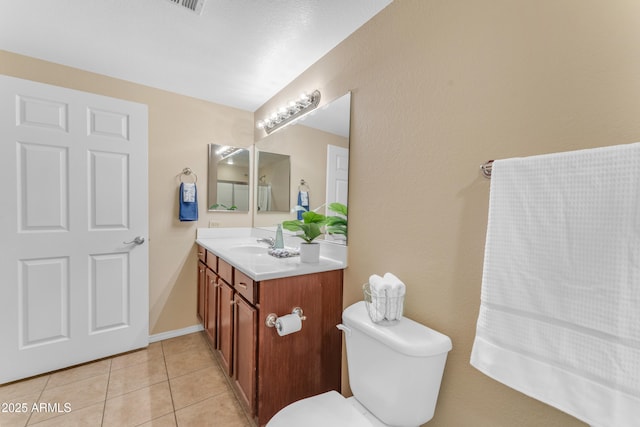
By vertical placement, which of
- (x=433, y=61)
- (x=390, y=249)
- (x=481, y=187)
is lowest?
(x=390, y=249)

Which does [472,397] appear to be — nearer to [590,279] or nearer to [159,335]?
[590,279]

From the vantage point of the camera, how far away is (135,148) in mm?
2023

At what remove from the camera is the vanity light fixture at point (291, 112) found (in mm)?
1786

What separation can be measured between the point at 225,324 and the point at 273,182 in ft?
4.03

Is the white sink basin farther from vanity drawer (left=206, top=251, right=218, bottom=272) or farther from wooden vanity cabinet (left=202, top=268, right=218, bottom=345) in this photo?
wooden vanity cabinet (left=202, top=268, right=218, bottom=345)

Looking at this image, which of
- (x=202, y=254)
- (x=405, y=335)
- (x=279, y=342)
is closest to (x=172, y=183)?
(x=202, y=254)

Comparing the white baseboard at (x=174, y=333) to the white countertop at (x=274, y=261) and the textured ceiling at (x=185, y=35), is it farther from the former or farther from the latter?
the textured ceiling at (x=185, y=35)

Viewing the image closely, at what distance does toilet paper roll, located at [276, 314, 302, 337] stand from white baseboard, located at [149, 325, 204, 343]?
165cm

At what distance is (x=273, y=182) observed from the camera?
237 cm

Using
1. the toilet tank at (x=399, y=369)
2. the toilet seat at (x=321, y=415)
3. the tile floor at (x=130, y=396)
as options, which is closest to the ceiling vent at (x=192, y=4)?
the toilet tank at (x=399, y=369)

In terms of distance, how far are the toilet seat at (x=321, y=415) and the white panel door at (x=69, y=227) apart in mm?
1719

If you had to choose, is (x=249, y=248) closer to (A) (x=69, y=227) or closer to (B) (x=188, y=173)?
(B) (x=188, y=173)

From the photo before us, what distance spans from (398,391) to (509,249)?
2.05 feet

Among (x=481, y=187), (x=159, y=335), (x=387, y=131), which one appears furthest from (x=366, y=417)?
(x=159, y=335)
